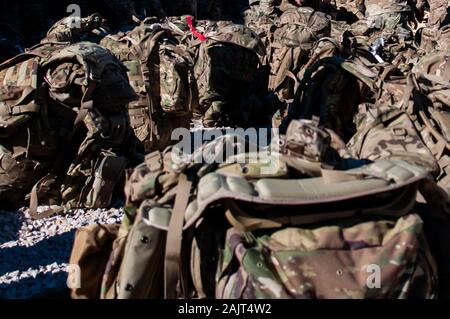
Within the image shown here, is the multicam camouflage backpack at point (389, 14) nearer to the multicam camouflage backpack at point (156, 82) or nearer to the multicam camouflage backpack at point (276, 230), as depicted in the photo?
the multicam camouflage backpack at point (156, 82)

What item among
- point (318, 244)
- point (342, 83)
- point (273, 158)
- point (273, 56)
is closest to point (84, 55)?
point (342, 83)

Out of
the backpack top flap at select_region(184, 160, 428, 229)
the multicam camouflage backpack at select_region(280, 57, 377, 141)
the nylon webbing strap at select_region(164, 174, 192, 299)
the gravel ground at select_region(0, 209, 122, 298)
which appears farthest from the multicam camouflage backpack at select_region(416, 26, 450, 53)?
the nylon webbing strap at select_region(164, 174, 192, 299)

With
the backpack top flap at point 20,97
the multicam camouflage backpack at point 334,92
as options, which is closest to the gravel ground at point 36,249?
the backpack top flap at point 20,97

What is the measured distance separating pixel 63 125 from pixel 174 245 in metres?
2.98

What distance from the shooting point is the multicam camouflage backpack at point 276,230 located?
1876 mm

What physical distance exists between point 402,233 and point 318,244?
299 millimetres

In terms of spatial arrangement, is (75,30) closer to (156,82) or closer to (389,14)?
(156,82)

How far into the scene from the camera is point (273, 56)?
8.60m

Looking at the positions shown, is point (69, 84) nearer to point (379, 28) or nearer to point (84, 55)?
point (84, 55)

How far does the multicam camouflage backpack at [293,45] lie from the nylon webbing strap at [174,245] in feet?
18.8

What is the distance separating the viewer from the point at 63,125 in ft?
15.0

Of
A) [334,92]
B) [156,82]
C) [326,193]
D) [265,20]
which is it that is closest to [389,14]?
[265,20]

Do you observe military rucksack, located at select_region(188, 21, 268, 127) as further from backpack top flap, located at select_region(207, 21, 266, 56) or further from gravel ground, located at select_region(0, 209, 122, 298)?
gravel ground, located at select_region(0, 209, 122, 298)

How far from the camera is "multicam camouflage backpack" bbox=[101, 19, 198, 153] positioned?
5801mm
